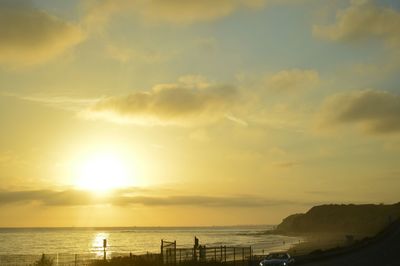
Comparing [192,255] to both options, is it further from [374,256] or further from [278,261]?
[374,256]

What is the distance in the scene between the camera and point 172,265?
40469 mm

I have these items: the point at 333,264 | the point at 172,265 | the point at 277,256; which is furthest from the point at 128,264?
the point at 333,264

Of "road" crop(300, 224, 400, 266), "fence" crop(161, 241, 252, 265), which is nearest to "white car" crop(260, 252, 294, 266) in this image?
"road" crop(300, 224, 400, 266)

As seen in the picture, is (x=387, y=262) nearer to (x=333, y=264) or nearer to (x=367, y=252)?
(x=333, y=264)

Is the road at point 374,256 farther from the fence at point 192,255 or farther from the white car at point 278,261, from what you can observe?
the fence at point 192,255

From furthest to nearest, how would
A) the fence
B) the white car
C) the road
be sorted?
the road → the white car → the fence

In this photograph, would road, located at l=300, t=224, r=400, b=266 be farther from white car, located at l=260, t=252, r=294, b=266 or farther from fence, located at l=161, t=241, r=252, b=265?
fence, located at l=161, t=241, r=252, b=265

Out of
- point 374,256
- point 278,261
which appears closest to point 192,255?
point 278,261

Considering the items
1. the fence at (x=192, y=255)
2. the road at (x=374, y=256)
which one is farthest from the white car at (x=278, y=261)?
the fence at (x=192, y=255)

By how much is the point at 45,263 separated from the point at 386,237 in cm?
4523

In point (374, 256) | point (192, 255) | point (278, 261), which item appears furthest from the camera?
point (374, 256)

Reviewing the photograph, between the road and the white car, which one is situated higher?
the white car

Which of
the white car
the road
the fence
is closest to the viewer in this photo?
the fence

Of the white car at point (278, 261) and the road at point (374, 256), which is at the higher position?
the white car at point (278, 261)
